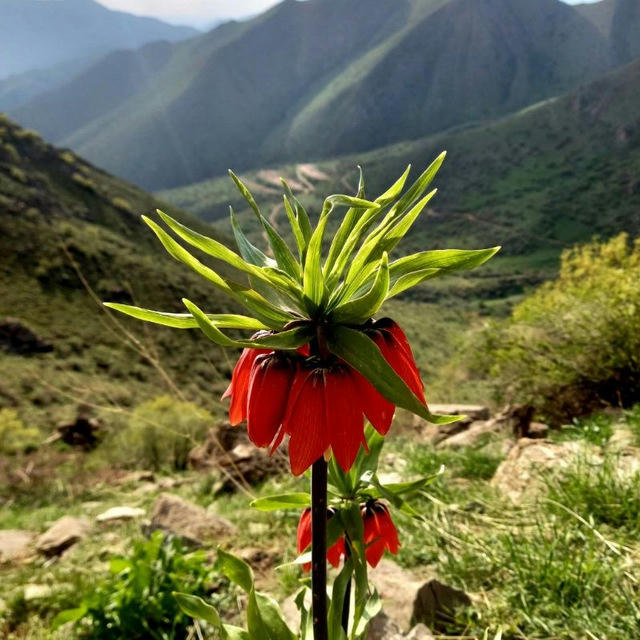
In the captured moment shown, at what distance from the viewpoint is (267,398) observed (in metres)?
1.05

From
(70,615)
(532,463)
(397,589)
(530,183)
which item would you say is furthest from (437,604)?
(530,183)

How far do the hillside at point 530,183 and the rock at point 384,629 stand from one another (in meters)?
49.7

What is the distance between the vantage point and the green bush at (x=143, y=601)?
2.53 meters

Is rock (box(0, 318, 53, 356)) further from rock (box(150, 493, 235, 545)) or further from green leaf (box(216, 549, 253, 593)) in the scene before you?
green leaf (box(216, 549, 253, 593))

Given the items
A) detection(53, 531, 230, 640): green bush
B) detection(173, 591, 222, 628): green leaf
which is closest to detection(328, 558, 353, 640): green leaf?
detection(173, 591, 222, 628): green leaf

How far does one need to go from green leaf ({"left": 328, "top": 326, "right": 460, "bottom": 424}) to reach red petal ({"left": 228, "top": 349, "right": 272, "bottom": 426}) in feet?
0.69

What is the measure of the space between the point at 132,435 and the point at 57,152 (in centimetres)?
4580

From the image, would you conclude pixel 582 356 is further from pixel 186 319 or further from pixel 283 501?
pixel 186 319

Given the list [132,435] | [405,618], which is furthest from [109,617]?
[132,435]

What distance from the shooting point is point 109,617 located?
2.55 meters

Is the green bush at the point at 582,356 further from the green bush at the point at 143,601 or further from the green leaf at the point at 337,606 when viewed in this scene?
the green leaf at the point at 337,606

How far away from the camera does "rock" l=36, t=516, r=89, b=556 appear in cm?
430

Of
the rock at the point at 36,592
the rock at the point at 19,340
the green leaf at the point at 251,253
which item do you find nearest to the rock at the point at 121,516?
the rock at the point at 36,592

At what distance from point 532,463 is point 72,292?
29.7m
